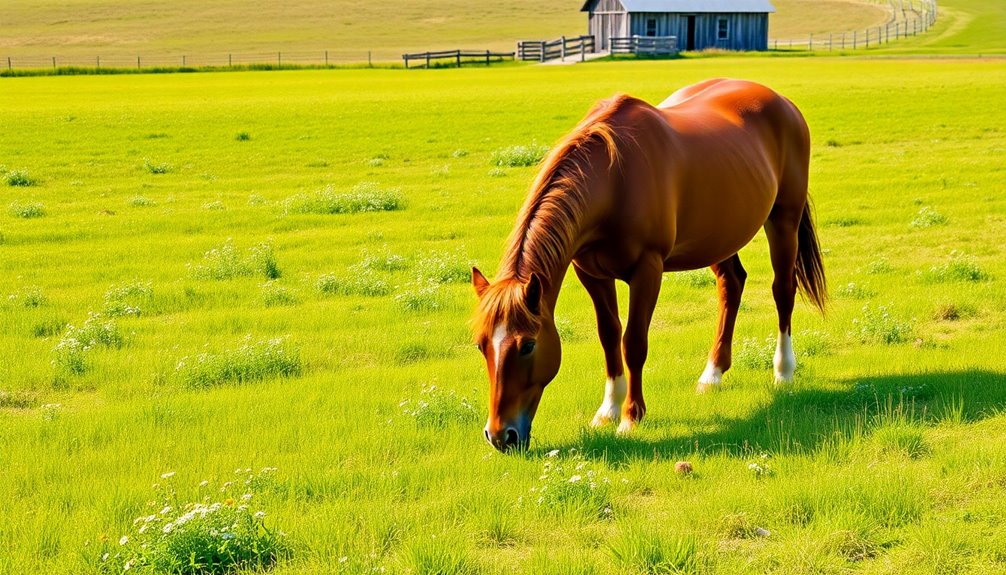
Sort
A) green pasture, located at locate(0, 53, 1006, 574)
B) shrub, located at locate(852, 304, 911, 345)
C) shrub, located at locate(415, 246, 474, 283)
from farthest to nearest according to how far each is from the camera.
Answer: shrub, located at locate(415, 246, 474, 283) < shrub, located at locate(852, 304, 911, 345) < green pasture, located at locate(0, 53, 1006, 574)

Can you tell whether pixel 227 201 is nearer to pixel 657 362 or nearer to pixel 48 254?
pixel 48 254

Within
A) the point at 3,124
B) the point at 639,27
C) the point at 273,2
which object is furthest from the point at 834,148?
the point at 273,2

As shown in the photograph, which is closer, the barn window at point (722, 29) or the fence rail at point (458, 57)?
the fence rail at point (458, 57)

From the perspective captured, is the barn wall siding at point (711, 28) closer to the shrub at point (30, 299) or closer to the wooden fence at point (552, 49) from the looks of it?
the wooden fence at point (552, 49)

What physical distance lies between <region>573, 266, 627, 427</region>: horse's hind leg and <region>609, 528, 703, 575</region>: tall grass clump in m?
2.25

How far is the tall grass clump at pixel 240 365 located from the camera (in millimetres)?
7918

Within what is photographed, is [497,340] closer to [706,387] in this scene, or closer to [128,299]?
[706,387]

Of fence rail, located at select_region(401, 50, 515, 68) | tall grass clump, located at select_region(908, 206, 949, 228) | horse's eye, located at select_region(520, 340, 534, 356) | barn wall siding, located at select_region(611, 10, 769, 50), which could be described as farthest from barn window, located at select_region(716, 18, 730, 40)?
horse's eye, located at select_region(520, 340, 534, 356)

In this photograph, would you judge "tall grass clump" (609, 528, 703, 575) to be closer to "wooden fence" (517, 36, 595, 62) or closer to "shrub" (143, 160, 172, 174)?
"shrub" (143, 160, 172, 174)

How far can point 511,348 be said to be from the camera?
5.46 meters

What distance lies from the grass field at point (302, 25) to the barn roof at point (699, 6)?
59.0 ft

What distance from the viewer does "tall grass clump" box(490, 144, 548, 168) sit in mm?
21984

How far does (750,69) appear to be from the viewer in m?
52.0

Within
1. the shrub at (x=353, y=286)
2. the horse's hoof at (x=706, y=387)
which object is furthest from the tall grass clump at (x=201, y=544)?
the shrub at (x=353, y=286)
